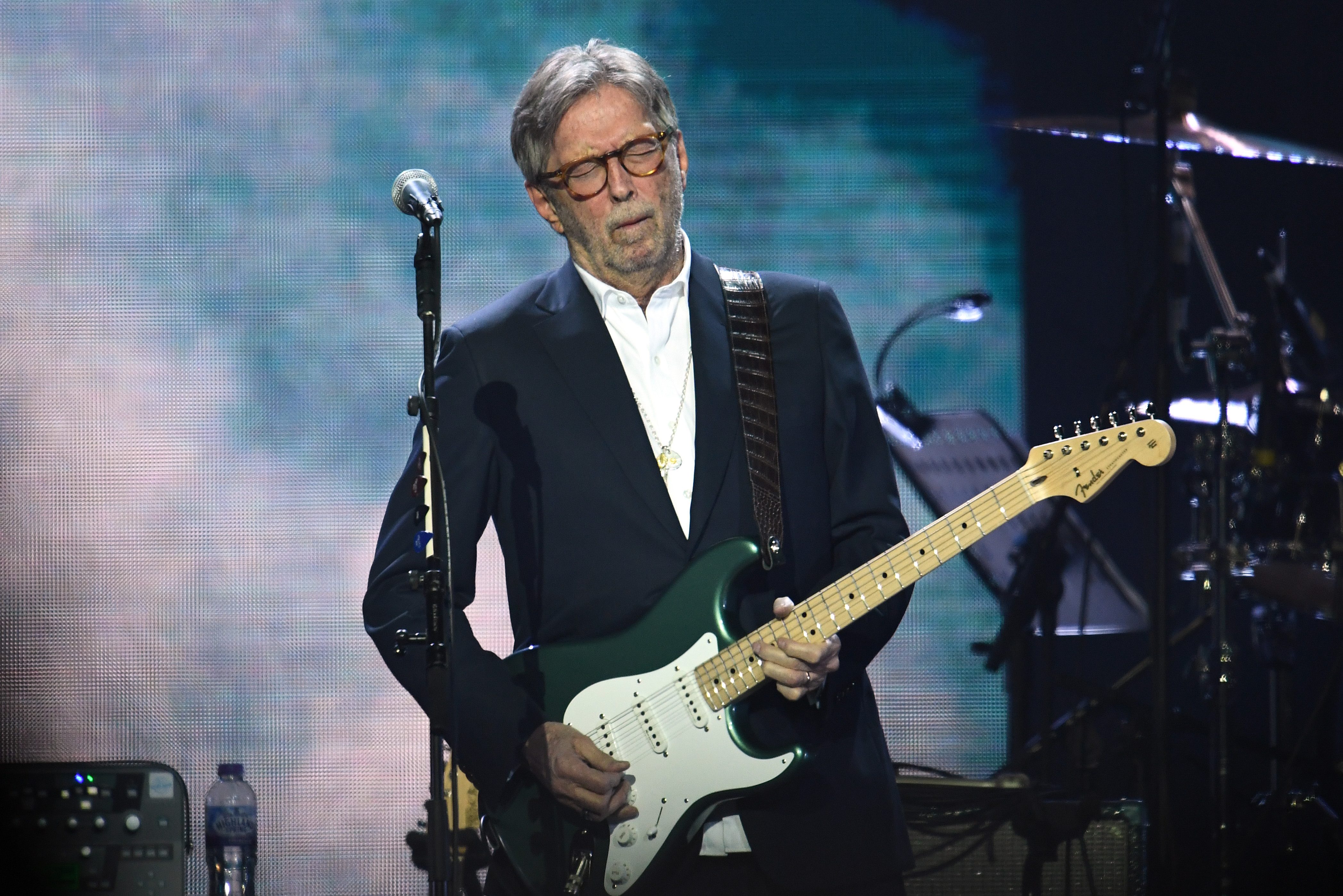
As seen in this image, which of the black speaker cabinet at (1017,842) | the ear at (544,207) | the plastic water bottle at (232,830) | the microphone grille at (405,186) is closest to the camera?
the microphone grille at (405,186)

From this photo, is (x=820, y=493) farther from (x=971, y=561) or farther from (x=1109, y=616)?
(x=1109, y=616)

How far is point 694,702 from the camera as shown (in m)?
2.20

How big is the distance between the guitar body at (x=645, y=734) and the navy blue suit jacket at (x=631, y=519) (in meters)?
0.05

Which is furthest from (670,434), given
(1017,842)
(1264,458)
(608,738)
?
(1264,458)

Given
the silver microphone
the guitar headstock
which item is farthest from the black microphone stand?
the guitar headstock

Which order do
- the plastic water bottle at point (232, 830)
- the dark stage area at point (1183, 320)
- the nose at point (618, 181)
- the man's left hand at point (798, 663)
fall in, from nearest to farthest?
the man's left hand at point (798, 663) < the nose at point (618, 181) < the plastic water bottle at point (232, 830) < the dark stage area at point (1183, 320)

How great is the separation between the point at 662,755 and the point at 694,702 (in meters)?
0.10

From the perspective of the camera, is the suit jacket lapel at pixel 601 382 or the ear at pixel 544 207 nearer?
the suit jacket lapel at pixel 601 382

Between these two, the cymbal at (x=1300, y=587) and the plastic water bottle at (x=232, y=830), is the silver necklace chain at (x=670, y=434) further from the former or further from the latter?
the cymbal at (x=1300, y=587)

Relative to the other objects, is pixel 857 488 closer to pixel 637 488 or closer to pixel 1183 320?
pixel 637 488

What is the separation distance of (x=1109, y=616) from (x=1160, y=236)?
4.04 ft

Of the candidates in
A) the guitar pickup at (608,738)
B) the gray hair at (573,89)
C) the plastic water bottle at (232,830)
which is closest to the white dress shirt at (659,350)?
the gray hair at (573,89)

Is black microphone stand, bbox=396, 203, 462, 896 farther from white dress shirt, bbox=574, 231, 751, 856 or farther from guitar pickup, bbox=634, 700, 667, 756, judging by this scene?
white dress shirt, bbox=574, 231, 751, 856

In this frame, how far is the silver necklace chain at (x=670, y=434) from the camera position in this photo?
231 cm
